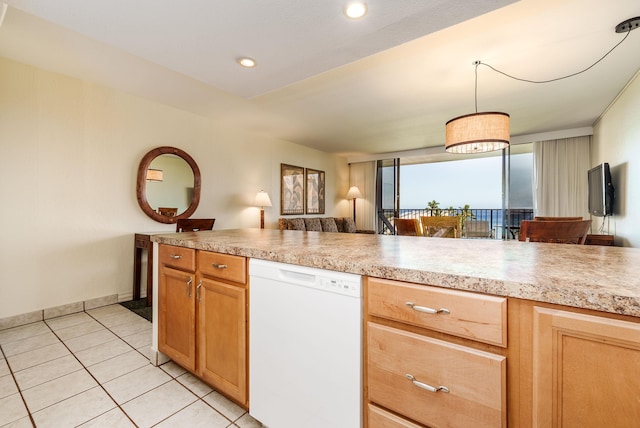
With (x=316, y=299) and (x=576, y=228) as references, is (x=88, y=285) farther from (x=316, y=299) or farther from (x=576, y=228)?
(x=576, y=228)

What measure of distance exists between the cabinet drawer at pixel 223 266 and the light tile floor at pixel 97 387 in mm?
742

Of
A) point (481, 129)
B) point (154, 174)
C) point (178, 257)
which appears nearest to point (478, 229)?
point (481, 129)

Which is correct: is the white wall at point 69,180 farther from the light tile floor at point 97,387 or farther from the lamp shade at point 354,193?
the lamp shade at point 354,193

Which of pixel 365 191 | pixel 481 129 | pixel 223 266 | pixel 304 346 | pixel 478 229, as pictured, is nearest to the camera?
pixel 304 346

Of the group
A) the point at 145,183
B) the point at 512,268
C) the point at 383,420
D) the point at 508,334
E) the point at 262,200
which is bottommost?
the point at 383,420

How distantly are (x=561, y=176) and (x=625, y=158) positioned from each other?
1.93 meters

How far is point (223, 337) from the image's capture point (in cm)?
142

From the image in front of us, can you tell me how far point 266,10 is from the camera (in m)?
1.56

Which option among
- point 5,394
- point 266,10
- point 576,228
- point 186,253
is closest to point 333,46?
point 266,10

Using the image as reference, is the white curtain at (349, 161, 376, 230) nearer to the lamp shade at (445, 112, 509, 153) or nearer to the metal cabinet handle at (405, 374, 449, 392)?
the lamp shade at (445, 112, 509, 153)

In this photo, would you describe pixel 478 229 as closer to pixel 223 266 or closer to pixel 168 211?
pixel 223 266

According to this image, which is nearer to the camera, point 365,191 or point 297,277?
point 297,277

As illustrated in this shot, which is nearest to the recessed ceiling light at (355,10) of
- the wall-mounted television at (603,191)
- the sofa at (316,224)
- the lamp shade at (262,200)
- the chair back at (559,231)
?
the chair back at (559,231)

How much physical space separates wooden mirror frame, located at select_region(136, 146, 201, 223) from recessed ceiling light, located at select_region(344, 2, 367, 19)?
2957 mm
